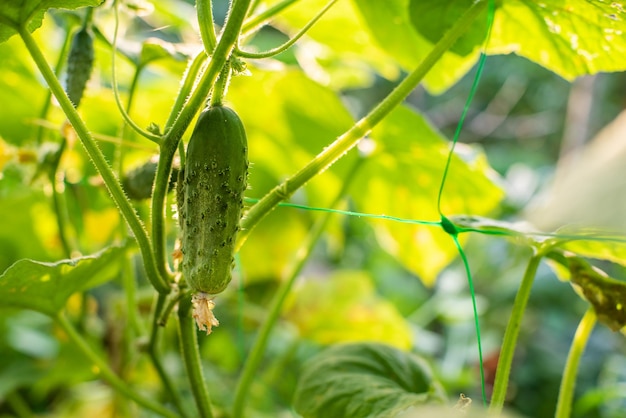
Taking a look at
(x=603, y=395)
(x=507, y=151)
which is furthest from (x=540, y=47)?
(x=507, y=151)

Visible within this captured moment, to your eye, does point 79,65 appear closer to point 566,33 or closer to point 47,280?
point 47,280

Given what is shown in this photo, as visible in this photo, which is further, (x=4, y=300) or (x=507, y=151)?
(x=507, y=151)

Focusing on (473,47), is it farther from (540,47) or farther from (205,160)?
(205,160)

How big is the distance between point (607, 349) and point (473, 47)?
163cm

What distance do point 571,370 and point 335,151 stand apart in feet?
1.12

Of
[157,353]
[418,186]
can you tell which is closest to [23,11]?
[157,353]

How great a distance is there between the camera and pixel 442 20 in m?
0.76

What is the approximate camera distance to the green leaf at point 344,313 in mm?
1343

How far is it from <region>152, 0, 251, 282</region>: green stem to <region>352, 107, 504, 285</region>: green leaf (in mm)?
545

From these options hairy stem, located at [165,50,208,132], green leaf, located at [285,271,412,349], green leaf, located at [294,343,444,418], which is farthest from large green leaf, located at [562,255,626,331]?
green leaf, located at [285,271,412,349]

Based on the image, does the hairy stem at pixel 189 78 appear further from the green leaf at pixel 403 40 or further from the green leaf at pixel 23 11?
the green leaf at pixel 403 40

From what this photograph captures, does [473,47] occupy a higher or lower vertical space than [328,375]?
higher

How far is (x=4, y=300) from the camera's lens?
650 millimetres

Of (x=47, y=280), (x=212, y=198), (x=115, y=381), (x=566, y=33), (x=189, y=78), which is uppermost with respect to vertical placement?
(x=566, y=33)
